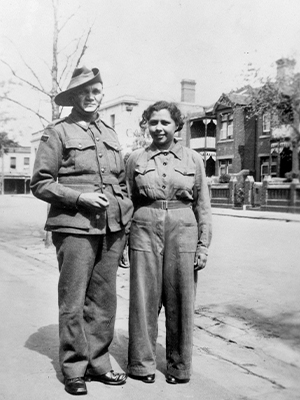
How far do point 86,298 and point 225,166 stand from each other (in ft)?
109

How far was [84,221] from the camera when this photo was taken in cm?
329

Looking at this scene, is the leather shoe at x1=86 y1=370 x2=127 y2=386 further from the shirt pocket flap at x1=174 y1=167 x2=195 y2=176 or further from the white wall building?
the white wall building

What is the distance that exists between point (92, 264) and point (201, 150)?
1418 inches

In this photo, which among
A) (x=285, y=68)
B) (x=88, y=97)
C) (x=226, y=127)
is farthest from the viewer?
(x=226, y=127)

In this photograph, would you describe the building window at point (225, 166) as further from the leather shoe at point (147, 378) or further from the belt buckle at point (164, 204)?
the leather shoe at point (147, 378)

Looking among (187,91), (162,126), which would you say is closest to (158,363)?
(162,126)

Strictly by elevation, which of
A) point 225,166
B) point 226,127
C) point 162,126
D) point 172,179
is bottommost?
point 172,179

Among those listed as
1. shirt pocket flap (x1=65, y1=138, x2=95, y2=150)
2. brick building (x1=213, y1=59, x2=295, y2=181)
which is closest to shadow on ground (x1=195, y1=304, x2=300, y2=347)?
shirt pocket flap (x1=65, y1=138, x2=95, y2=150)

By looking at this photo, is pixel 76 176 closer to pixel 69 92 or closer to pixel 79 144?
pixel 79 144

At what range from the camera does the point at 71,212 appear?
331 cm

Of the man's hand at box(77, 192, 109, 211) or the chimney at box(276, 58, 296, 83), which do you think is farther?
the chimney at box(276, 58, 296, 83)

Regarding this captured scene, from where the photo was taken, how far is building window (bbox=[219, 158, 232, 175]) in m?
35.5

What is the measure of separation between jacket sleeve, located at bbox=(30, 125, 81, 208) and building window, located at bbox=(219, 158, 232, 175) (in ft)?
107

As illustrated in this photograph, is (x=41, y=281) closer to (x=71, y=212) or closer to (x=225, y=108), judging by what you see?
(x=71, y=212)
